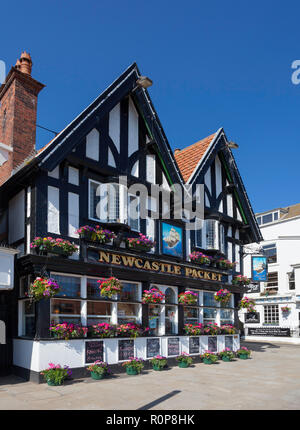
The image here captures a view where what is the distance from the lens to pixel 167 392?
10398 mm

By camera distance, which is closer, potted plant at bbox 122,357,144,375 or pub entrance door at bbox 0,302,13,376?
pub entrance door at bbox 0,302,13,376

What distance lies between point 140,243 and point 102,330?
3.43m

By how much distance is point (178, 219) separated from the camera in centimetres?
1723

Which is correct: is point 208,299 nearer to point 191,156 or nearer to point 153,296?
point 153,296

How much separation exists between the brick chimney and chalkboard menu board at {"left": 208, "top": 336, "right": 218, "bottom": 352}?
34.8 feet

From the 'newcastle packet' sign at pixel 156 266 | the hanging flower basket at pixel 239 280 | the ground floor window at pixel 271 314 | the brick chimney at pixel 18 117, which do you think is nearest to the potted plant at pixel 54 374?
the 'newcastle packet' sign at pixel 156 266

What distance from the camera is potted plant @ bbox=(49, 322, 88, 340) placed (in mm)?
11953

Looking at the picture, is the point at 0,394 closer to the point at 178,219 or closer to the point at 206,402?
the point at 206,402

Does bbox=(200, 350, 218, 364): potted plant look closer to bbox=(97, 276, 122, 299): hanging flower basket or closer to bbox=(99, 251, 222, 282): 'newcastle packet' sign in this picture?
bbox=(99, 251, 222, 282): 'newcastle packet' sign

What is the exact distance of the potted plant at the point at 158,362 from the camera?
14203 mm

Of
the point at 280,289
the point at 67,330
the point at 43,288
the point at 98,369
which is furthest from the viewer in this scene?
the point at 280,289

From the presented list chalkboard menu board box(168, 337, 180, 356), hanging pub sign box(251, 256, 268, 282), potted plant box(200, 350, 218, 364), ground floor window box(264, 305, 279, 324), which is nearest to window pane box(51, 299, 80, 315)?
chalkboard menu board box(168, 337, 180, 356)

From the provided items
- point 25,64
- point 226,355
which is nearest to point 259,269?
point 226,355
